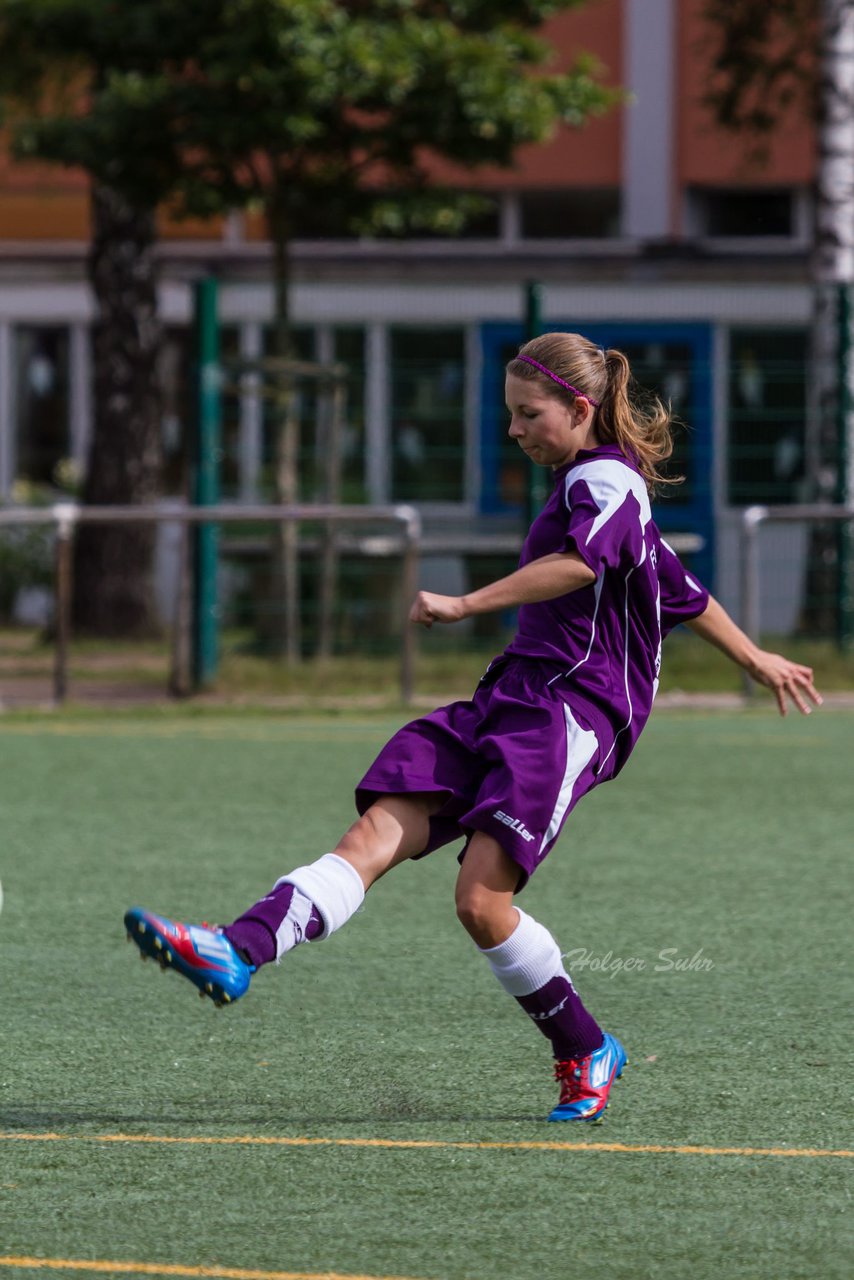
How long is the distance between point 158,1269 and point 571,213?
2178cm

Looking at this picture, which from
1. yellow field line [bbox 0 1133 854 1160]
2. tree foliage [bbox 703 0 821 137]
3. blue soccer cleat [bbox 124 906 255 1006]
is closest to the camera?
blue soccer cleat [bbox 124 906 255 1006]

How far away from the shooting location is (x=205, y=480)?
538 inches

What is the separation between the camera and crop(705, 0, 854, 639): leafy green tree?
15.0 metres

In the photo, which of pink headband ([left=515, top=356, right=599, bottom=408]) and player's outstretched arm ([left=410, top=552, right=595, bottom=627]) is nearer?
player's outstretched arm ([left=410, top=552, right=595, bottom=627])

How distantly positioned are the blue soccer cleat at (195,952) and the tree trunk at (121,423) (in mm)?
14086

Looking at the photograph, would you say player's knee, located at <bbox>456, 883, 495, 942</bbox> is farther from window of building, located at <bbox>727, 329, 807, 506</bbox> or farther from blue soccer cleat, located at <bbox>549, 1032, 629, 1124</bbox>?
window of building, located at <bbox>727, 329, 807, 506</bbox>

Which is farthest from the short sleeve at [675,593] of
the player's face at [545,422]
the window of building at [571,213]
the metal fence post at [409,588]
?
the window of building at [571,213]

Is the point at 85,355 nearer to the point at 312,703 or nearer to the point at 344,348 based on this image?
Result: the point at 344,348

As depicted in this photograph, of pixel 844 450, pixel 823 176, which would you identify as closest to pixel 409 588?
pixel 844 450

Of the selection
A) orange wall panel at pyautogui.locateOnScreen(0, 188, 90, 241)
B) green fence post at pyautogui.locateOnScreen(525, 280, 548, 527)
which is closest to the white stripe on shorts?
green fence post at pyautogui.locateOnScreen(525, 280, 548, 527)

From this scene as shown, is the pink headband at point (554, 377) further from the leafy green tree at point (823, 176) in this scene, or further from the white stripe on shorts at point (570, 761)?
the leafy green tree at point (823, 176)

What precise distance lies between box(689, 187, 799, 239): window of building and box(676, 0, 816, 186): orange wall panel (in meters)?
0.24

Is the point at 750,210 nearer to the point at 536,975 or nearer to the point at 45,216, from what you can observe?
the point at 45,216

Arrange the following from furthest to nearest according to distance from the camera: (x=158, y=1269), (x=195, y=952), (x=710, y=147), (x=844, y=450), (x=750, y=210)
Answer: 1. (x=750, y=210)
2. (x=710, y=147)
3. (x=844, y=450)
4. (x=195, y=952)
5. (x=158, y=1269)
